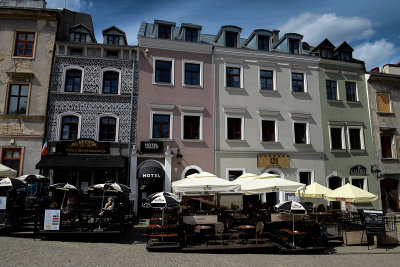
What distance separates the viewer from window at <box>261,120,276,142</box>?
763 inches

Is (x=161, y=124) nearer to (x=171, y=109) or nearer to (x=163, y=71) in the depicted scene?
(x=171, y=109)

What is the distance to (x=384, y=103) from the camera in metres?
21.8

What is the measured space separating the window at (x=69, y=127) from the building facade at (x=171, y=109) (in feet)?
12.5

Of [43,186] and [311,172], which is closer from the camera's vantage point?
[43,186]

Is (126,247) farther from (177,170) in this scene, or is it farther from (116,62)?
(116,62)

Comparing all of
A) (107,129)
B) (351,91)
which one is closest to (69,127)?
(107,129)

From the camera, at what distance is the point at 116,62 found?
59.0ft

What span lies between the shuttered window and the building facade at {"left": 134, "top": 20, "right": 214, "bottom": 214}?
13.7 meters

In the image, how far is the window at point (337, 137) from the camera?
20.5m

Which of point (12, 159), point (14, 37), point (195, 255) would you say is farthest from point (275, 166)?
point (14, 37)

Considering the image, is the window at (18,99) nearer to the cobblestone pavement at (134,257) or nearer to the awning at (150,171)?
the awning at (150,171)

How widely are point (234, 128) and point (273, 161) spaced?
3.48 metres

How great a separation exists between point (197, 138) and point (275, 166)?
5.67 m

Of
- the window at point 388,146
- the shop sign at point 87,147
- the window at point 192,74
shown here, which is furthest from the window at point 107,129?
the window at point 388,146
